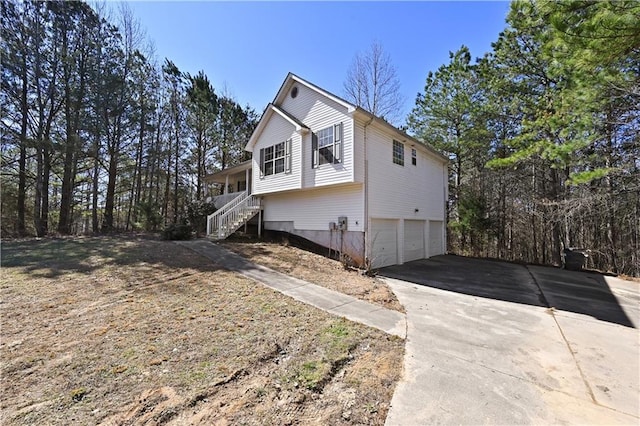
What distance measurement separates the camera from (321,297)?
590 cm

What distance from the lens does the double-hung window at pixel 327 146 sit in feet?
32.4

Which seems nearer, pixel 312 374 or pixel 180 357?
pixel 312 374

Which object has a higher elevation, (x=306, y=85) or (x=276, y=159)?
(x=306, y=85)

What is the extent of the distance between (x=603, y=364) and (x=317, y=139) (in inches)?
382

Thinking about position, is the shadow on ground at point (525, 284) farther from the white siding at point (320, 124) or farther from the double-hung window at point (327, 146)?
the double-hung window at point (327, 146)

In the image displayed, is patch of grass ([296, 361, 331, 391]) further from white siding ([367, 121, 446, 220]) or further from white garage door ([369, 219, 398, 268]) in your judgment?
white siding ([367, 121, 446, 220])

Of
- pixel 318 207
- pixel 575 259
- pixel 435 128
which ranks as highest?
pixel 435 128

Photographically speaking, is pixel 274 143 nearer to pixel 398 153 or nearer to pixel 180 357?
pixel 398 153

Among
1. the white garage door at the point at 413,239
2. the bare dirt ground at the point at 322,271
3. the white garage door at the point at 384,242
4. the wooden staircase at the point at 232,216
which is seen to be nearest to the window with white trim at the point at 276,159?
the wooden staircase at the point at 232,216

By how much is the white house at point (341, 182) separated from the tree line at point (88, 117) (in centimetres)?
572

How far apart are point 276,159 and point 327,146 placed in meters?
3.25

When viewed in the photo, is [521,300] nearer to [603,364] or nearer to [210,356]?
[603,364]

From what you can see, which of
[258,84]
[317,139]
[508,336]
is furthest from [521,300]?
[258,84]

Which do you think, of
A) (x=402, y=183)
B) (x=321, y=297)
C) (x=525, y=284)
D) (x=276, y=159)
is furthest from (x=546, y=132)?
(x=321, y=297)
